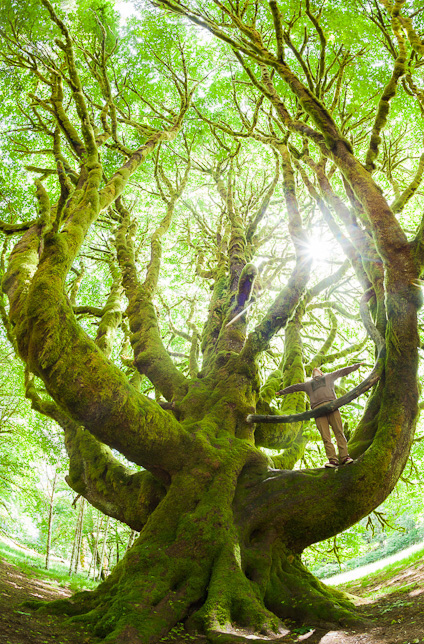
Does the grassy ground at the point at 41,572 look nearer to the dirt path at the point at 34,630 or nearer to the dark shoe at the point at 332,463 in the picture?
the dirt path at the point at 34,630

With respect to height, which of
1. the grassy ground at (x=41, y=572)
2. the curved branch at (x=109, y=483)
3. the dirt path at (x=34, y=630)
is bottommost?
the grassy ground at (x=41, y=572)

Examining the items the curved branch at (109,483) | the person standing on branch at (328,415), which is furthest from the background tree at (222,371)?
the person standing on branch at (328,415)

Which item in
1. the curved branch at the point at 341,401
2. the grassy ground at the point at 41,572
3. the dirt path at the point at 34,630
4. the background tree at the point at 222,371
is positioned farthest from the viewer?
the grassy ground at the point at 41,572

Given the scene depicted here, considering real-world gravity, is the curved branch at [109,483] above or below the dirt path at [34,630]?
above

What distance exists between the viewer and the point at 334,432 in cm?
513

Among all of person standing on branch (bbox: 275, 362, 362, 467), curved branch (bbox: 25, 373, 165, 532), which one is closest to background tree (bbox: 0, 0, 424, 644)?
curved branch (bbox: 25, 373, 165, 532)

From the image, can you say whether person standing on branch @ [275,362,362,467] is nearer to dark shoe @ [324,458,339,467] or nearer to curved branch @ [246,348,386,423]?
dark shoe @ [324,458,339,467]

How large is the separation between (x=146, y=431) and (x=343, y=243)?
4357 millimetres

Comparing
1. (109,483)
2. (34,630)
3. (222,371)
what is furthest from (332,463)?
(34,630)

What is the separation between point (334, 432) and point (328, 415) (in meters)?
0.24

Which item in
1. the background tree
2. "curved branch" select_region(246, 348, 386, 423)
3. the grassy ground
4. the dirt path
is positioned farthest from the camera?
the grassy ground

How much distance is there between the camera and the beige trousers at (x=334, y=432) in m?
4.89

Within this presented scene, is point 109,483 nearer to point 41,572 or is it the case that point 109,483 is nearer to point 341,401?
point 341,401

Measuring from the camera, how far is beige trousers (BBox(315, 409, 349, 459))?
4.89 metres
